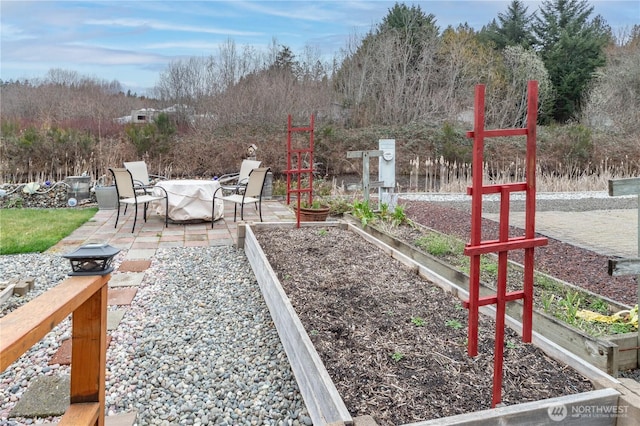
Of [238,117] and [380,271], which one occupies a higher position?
[238,117]

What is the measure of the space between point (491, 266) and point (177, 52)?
14.1 m

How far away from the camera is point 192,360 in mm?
2588

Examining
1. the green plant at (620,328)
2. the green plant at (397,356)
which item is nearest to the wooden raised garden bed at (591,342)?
the green plant at (620,328)

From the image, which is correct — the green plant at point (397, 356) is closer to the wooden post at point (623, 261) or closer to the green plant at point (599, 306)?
the wooden post at point (623, 261)

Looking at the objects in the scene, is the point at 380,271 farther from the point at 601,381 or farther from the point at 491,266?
the point at 601,381

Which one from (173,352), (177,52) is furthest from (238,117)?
(173,352)

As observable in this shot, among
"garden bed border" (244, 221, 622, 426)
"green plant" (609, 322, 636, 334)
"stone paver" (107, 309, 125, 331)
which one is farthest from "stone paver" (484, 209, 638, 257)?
"stone paver" (107, 309, 125, 331)

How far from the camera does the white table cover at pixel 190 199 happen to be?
628 cm

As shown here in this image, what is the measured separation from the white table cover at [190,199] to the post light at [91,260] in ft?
16.5

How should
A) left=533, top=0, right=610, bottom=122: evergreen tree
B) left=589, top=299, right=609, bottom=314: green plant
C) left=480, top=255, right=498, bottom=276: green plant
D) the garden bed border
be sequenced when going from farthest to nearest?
left=533, top=0, right=610, bottom=122: evergreen tree, left=480, top=255, right=498, bottom=276: green plant, left=589, top=299, right=609, bottom=314: green plant, the garden bed border

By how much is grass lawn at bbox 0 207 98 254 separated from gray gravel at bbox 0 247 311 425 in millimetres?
1098

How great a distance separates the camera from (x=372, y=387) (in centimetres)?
199

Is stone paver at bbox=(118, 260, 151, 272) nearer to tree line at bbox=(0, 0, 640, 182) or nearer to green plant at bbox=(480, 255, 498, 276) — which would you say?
green plant at bbox=(480, 255, 498, 276)

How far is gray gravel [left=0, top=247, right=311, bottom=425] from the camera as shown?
212 centimetres
